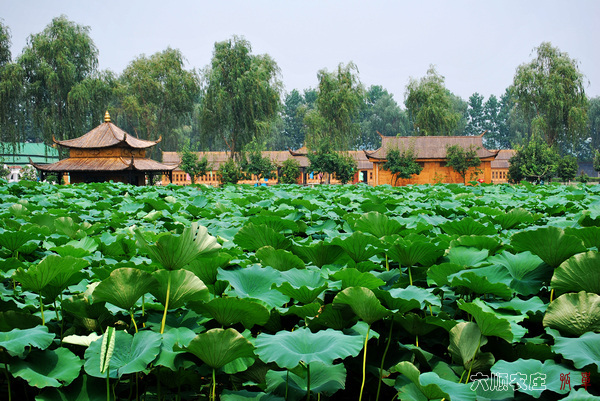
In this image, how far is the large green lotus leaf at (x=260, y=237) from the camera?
5.05ft

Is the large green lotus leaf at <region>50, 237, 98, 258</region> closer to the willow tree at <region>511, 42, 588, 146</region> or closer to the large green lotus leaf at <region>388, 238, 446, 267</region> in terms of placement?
the large green lotus leaf at <region>388, 238, 446, 267</region>

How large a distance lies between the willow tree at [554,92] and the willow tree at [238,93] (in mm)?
17746

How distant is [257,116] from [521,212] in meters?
31.5

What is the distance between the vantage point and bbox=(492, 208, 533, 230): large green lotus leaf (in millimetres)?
2211

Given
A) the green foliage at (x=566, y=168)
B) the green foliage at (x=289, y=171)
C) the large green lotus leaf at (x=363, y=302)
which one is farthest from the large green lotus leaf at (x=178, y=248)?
the green foliage at (x=566, y=168)

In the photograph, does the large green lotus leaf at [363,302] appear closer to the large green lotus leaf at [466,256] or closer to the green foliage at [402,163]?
the large green lotus leaf at [466,256]

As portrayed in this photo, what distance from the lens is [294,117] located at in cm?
6631

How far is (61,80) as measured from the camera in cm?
2934

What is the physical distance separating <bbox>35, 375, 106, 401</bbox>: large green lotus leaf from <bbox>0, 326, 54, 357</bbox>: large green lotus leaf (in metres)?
0.09

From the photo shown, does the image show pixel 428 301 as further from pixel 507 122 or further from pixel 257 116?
pixel 507 122

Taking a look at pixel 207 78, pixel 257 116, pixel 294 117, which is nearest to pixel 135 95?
pixel 207 78

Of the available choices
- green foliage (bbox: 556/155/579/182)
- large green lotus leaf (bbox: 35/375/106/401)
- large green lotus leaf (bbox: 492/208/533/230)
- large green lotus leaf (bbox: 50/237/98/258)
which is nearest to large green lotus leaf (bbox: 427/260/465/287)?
large green lotus leaf (bbox: 35/375/106/401)

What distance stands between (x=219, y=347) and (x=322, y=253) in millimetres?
630

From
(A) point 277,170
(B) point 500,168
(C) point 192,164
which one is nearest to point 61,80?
→ (C) point 192,164
